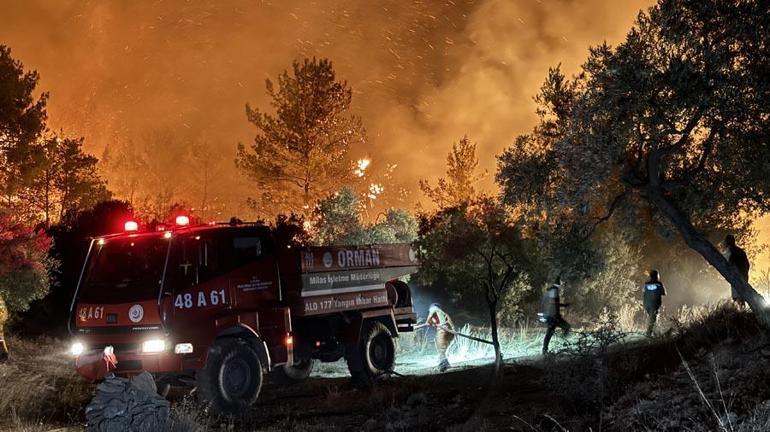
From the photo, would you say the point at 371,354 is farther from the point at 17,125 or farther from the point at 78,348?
the point at 17,125

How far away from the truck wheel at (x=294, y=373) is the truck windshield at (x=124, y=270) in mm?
4434

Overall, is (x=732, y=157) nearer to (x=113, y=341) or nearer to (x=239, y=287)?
(x=239, y=287)

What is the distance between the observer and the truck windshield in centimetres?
918

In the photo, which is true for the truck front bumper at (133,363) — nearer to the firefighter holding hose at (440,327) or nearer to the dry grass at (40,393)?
the dry grass at (40,393)

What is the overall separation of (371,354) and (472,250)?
10.2m

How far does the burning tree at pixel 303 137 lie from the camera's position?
1518 inches

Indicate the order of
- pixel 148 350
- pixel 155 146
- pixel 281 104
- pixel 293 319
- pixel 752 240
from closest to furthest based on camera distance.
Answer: pixel 148 350 → pixel 293 319 → pixel 752 240 → pixel 281 104 → pixel 155 146

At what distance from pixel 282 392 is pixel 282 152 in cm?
2896

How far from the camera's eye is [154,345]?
886 cm

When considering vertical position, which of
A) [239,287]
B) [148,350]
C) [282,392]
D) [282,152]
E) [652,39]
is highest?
[282,152]

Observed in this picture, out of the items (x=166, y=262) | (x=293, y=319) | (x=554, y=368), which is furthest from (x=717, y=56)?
(x=166, y=262)

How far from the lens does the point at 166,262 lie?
9.18m

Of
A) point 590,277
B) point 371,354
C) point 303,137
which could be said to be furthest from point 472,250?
Result: point 303,137

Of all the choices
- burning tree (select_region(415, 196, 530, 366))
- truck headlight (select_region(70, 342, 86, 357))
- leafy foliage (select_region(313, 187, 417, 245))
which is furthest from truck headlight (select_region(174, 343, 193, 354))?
leafy foliage (select_region(313, 187, 417, 245))
